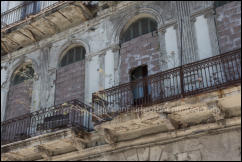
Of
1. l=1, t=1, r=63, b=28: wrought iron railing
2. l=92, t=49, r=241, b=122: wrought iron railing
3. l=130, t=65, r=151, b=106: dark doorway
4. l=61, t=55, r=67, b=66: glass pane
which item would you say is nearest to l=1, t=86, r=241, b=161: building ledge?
l=92, t=49, r=241, b=122: wrought iron railing

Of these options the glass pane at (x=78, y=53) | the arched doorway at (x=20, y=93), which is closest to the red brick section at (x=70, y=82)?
the glass pane at (x=78, y=53)

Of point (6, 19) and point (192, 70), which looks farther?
point (6, 19)

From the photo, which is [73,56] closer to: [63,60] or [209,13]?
[63,60]

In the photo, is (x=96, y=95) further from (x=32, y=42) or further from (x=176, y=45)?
(x=32, y=42)

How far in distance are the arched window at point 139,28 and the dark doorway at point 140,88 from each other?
124 cm

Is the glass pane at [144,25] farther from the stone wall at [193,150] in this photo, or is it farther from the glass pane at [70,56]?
the stone wall at [193,150]

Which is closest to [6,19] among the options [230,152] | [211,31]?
[211,31]

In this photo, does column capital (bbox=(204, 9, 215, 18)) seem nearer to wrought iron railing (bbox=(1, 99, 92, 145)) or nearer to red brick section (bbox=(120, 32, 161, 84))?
red brick section (bbox=(120, 32, 161, 84))

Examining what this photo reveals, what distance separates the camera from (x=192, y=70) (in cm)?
909

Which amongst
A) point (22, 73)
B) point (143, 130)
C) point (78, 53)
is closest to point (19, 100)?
point (22, 73)

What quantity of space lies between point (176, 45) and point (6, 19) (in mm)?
7775

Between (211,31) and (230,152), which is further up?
(211,31)

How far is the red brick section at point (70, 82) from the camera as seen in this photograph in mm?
12062

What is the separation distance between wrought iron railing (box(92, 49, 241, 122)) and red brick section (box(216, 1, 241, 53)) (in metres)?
0.68
